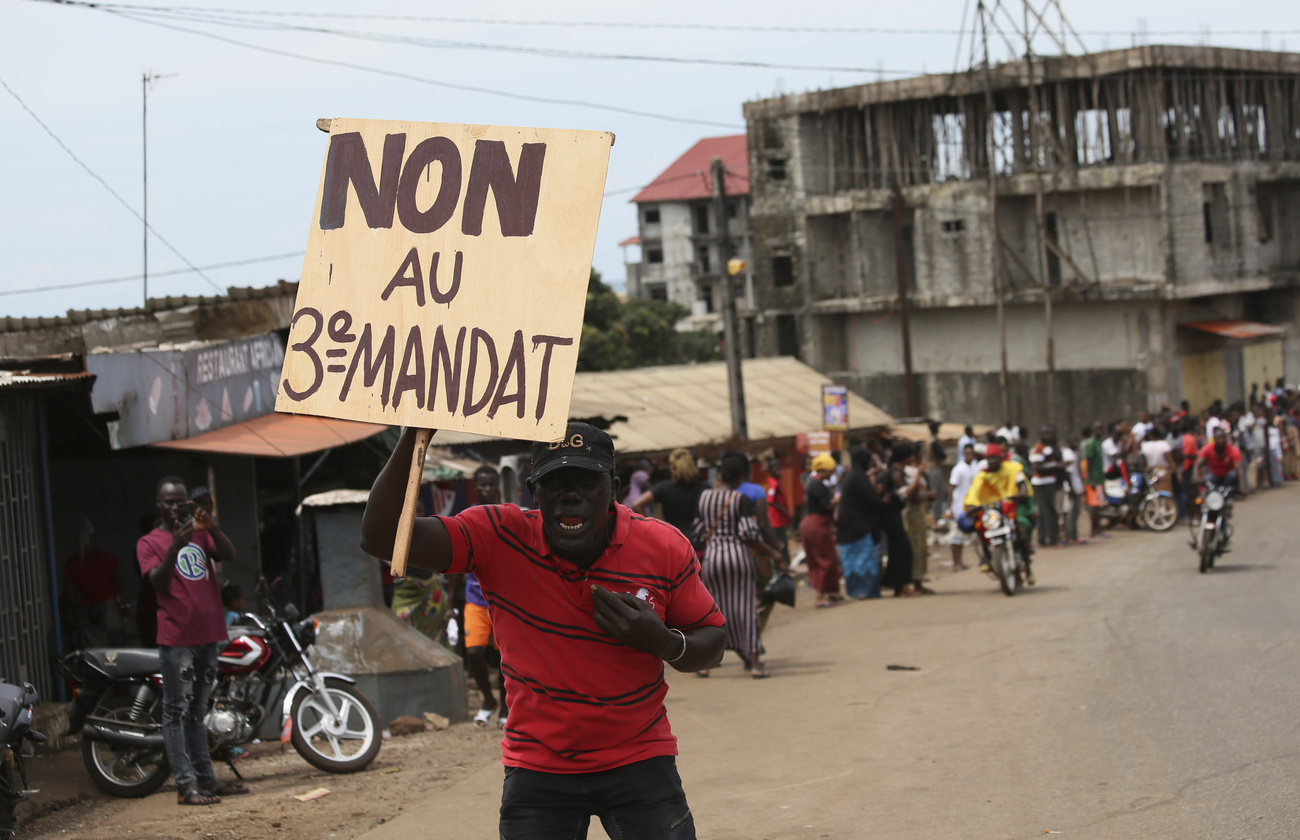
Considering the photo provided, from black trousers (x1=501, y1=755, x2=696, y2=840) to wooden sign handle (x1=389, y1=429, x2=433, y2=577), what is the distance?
68 centimetres

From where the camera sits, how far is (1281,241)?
148ft

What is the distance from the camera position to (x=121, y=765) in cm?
758

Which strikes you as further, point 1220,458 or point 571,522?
point 1220,458

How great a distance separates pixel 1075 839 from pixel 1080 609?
7.54 meters

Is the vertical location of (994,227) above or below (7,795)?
above

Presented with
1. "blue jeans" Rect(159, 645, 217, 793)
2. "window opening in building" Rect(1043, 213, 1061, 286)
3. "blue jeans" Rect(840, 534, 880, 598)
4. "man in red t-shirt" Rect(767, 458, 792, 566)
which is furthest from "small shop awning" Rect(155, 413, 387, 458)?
"window opening in building" Rect(1043, 213, 1061, 286)

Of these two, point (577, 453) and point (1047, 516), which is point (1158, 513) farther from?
point (577, 453)

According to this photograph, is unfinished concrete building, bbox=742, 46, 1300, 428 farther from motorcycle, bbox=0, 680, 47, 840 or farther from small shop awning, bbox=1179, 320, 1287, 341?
motorcycle, bbox=0, 680, 47, 840

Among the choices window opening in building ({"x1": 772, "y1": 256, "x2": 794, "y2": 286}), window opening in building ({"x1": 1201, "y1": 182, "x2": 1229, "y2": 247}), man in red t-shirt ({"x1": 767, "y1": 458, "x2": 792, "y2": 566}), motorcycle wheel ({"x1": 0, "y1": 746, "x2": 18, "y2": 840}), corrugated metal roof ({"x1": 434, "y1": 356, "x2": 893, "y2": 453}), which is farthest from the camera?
window opening in building ({"x1": 772, "y1": 256, "x2": 794, "y2": 286})

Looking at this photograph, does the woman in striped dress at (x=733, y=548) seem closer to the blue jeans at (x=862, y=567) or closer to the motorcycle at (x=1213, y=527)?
the blue jeans at (x=862, y=567)

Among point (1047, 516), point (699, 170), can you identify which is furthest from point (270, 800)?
point (699, 170)

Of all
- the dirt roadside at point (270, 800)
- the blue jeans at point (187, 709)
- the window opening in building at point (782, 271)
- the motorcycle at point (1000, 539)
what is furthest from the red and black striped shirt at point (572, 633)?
the window opening in building at point (782, 271)

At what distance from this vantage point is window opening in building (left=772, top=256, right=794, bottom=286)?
47750mm

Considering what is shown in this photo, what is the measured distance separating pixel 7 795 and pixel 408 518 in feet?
12.4
